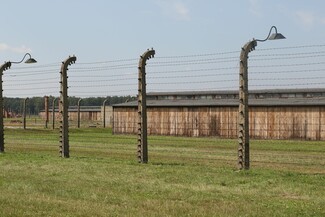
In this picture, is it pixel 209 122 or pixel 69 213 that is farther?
pixel 209 122

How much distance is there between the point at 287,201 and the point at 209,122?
42414mm

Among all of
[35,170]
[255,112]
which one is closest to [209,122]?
[255,112]

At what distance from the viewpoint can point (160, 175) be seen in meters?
15.0

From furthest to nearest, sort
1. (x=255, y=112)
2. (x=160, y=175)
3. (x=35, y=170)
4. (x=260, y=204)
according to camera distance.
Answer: (x=255, y=112) < (x=35, y=170) < (x=160, y=175) < (x=260, y=204)

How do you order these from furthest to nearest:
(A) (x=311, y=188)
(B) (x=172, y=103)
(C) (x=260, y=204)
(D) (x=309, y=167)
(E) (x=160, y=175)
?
(B) (x=172, y=103)
(D) (x=309, y=167)
(E) (x=160, y=175)
(A) (x=311, y=188)
(C) (x=260, y=204)

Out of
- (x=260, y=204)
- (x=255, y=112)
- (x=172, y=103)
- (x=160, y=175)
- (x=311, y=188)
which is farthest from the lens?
(x=172, y=103)

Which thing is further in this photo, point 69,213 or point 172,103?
point 172,103

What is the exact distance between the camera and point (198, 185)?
13320 mm

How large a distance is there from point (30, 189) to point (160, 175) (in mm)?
3764

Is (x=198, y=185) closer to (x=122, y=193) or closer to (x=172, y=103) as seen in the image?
(x=122, y=193)

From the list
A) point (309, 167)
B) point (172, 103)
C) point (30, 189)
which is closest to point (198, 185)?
point (30, 189)

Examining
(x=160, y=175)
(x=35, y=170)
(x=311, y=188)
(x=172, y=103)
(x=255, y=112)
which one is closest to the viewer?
(x=311, y=188)

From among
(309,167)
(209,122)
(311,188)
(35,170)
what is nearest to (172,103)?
(209,122)

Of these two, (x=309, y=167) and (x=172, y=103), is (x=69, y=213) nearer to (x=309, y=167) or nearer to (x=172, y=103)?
(x=309, y=167)
